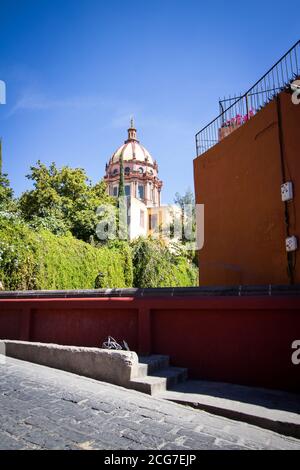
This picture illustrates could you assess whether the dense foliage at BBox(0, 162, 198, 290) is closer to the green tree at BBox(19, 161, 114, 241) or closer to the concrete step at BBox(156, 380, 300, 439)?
the green tree at BBox(19, 161, 114, 241)

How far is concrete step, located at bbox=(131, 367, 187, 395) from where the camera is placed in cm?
466

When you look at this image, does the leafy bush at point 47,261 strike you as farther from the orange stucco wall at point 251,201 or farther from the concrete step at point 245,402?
the concrete step at point 245,402

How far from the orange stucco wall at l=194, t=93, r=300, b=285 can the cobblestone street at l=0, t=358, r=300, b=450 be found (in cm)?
395

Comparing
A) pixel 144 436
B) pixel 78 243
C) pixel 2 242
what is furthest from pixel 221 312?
pixel 78 243

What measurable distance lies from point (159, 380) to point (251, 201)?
16.6 ft

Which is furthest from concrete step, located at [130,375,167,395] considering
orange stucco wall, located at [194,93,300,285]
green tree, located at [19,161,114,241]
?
green tree, located at [19,161,114,241]

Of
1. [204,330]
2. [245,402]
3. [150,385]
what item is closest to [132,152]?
[204,330]

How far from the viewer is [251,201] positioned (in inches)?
316

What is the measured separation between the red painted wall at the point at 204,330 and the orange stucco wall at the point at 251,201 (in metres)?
2.20

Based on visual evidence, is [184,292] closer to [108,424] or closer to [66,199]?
[108,424]

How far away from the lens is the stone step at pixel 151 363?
16.6 feet

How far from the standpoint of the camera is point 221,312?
5.22 m

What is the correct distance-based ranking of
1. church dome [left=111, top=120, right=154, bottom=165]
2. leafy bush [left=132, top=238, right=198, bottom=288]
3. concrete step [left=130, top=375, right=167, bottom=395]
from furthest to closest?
church dome [left=111, top=120, right=154, bottom=165] < leafy bush [left=132, top=238, right=198, bottom=288] < concrete step [left=130, top=375, right=167, bottom=395]

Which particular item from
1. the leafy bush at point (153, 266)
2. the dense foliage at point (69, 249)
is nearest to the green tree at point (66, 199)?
the dense foliage at point (69, 249)
